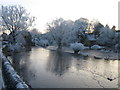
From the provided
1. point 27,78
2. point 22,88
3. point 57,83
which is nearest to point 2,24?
point 27,78

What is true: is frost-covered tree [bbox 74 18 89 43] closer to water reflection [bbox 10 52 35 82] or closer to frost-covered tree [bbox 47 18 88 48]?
frost-covered tree [bbox 47 18 88 48]

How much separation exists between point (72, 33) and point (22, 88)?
39121mm

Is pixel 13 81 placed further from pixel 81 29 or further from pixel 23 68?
pixel 81 29

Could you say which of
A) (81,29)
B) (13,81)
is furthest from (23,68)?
(81,29)

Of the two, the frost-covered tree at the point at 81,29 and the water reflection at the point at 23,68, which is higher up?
the frost-covered tree at the point at 81,29

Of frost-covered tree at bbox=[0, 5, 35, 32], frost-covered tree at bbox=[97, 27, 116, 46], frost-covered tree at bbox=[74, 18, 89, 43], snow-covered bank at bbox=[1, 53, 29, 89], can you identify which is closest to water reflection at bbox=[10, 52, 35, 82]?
snow-covered bank at bbox=[1, 53, 29, 89]

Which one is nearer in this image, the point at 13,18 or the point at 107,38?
the point at 13,18

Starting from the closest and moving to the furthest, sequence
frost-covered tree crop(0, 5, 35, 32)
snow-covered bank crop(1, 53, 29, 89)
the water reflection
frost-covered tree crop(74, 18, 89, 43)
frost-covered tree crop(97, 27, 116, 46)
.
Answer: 1. snow-covered bank crop(1, 53, 29, 89)
2. the water reflection
3. frost-covered tree crop(0, 5, 35, 32)
4. frost-covered tree crop(97, 27, 116, 46)
5. frost-covered tree crop(74, 18, 89, 43)

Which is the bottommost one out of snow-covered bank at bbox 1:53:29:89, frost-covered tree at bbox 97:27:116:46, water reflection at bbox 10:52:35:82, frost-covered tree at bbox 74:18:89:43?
water reflection at bbox 10:52:35:82

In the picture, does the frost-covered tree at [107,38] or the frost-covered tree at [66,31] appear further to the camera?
the frost-covered tree at [107,38]

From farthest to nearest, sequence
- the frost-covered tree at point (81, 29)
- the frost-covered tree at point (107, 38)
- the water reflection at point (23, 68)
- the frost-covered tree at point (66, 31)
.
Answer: the frost-covered tree at point (81, 29) → the frost-covered tree at point (107, 38) → the frost-covered tree at point (66, 31) → the water reflection at point (23, 68)

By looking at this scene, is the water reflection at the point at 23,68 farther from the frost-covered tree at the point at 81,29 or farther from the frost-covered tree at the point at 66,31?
Result: the frost-covered tree at the point at 81,29

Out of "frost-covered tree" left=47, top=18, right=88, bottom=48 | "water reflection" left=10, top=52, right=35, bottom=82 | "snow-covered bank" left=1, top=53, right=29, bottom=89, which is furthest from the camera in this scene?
"frost-covered tree" left=47, top=18, right=88, bottom=48

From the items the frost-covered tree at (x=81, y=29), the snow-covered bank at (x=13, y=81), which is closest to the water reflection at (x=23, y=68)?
the snow-covered bank at (x=13, y=81)
